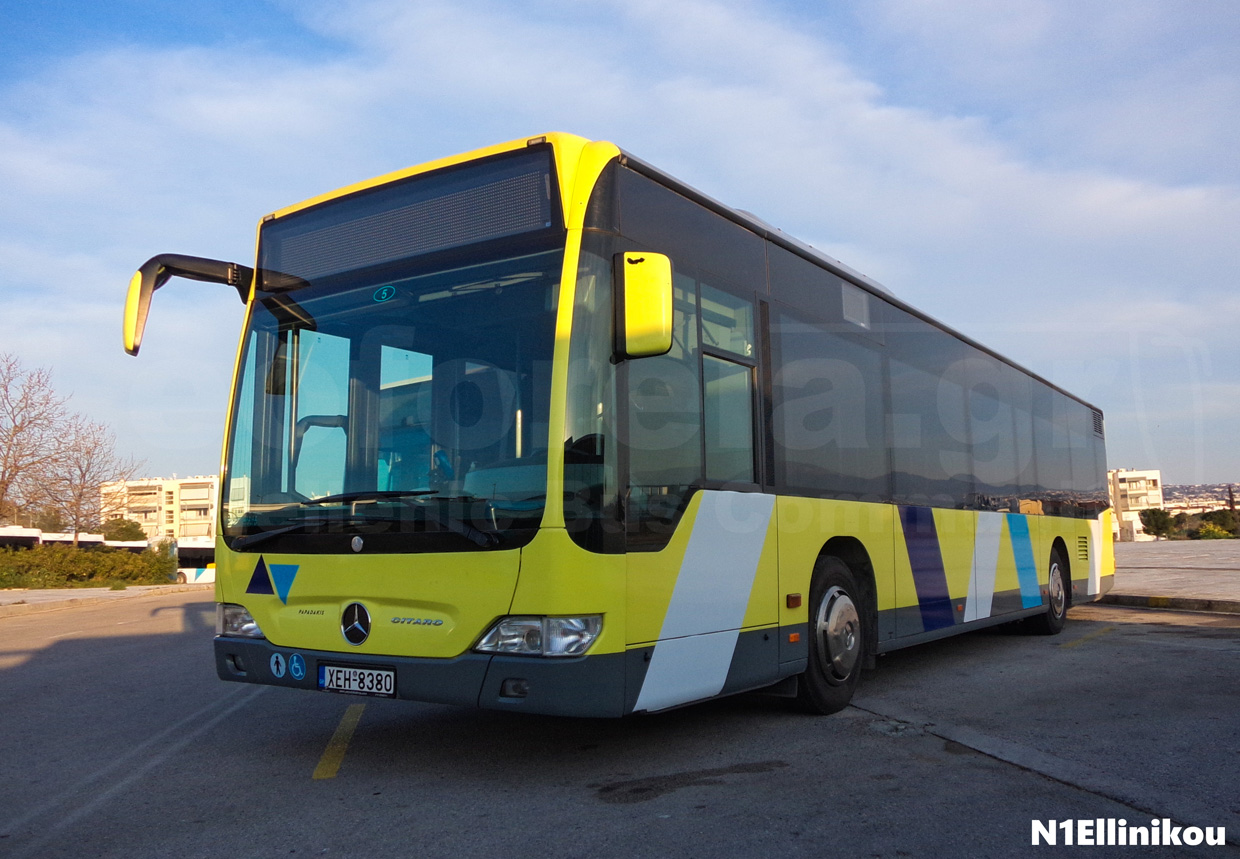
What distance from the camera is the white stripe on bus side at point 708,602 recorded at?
5.15 m

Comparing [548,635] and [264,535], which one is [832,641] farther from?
[264,535]

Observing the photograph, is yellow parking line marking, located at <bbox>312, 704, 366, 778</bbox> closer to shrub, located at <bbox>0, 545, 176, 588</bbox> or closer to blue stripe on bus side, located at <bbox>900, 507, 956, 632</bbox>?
blue stripe on bus side, located at <bbox>900, 507, 956, 632</bbox>

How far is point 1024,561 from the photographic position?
11.2 meters

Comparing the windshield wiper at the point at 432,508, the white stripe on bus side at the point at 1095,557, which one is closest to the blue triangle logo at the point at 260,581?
the windshield wiper at the point at 432,508

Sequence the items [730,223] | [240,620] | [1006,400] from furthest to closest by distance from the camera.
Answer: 1. [1006,400]
2. [730,223]
3. [240,620]

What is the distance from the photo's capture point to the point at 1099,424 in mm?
15992

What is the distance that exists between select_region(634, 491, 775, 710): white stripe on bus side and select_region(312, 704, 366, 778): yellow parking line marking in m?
1.82

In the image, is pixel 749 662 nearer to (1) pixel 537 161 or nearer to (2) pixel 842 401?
(2) pixel 842 401

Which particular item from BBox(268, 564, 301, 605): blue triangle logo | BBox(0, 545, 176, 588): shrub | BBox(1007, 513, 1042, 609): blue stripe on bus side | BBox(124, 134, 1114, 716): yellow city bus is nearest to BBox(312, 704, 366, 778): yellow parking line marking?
BBox(124, 134, 1114, 716): yellow city bus

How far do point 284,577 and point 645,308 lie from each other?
2.52 meters

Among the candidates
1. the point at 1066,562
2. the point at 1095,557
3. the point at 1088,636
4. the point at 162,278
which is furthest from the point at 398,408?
the point at 1095,557

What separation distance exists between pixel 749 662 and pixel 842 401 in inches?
97.7

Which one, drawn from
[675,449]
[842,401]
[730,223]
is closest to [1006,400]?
[842,401]

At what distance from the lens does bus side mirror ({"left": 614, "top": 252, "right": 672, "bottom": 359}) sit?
15.5 feet
